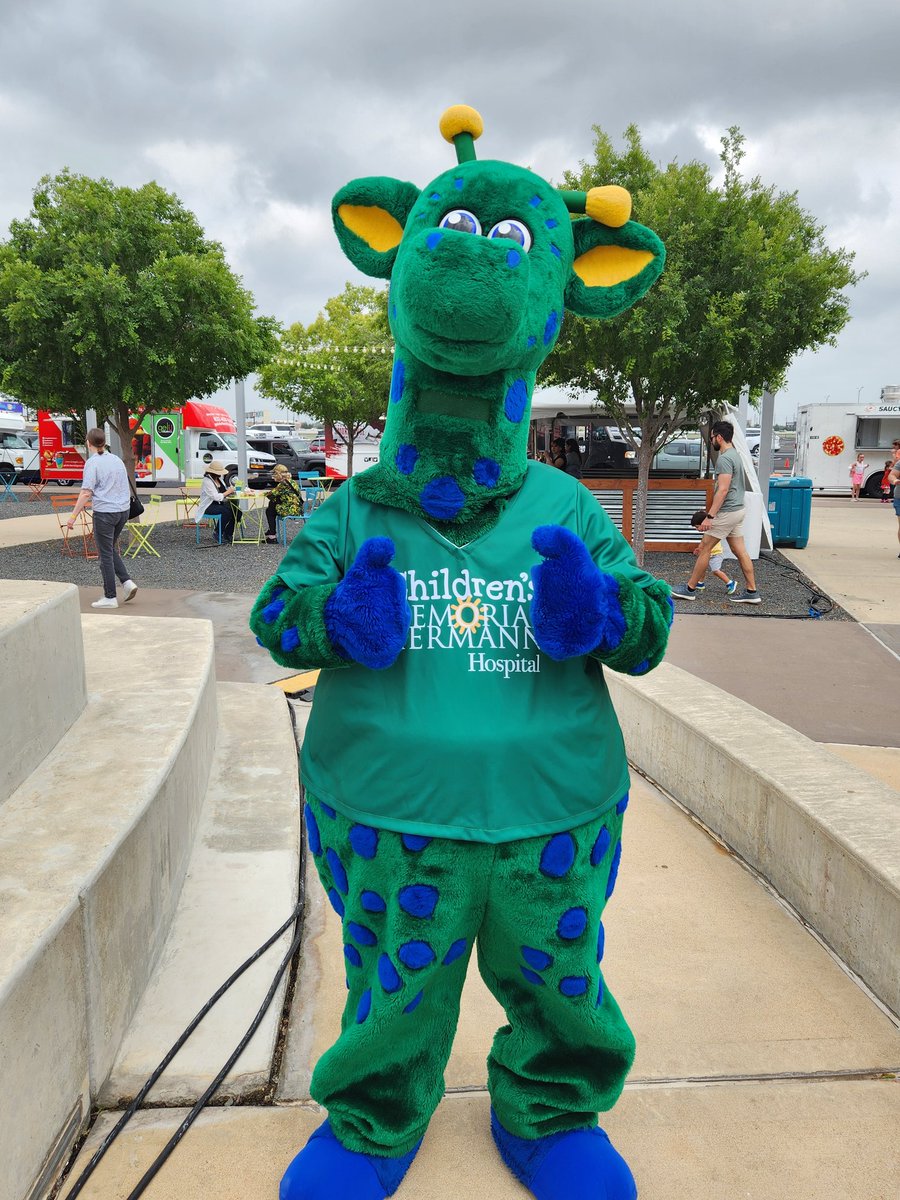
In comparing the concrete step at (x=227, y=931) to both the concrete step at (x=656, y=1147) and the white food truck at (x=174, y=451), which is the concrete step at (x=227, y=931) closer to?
the concrete step at (x=656, y=1147)

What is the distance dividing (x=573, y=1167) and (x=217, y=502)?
43.0 ft

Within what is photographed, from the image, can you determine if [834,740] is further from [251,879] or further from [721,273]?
[721,273]

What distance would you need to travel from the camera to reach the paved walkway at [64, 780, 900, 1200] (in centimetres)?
199

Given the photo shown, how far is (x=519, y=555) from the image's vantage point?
1.79 m

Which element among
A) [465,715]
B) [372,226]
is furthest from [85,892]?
[372,226]

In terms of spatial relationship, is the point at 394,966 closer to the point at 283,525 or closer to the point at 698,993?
the point at 698,993

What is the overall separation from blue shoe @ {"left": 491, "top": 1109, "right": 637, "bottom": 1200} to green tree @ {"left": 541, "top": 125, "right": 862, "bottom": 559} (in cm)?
950

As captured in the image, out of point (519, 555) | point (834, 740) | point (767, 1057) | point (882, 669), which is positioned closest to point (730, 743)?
point (767, 1057)

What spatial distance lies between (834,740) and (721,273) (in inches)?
288

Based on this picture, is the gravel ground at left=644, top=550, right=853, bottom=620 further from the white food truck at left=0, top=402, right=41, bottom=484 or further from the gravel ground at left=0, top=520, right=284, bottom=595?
the white food truck at left=0, top=402, right=41, bottom=484

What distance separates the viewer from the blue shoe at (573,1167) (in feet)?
6.08

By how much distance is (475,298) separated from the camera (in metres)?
1.60

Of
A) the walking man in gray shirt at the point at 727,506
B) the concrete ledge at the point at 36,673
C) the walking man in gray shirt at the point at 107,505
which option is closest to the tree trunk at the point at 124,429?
the walking man in gray shirt at the point at 107,505

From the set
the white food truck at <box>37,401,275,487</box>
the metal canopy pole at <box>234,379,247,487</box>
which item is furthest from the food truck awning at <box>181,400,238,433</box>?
the metal canopy pole at <box>234,379,247,487</box>
